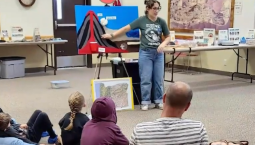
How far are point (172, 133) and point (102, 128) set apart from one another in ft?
2.09

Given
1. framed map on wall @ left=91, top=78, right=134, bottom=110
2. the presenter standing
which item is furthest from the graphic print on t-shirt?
framed map on wall @ left=91, top=78, right=134, bottom=110

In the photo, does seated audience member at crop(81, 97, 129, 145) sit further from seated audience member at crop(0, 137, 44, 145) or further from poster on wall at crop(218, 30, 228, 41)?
poster on wall at crop(218, 30, 228, 41)

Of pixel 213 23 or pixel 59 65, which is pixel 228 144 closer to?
pixel 213 23

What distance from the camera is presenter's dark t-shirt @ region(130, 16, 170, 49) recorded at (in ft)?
14.7

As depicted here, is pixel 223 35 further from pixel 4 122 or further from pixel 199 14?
pixel 4 122

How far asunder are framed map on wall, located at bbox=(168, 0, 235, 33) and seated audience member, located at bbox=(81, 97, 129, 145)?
555 centimetres

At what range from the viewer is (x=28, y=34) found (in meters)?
7.80

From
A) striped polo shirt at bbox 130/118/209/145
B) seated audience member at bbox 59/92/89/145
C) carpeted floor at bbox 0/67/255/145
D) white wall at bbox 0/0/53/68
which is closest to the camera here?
striped polo shirt at bbox 130/118/209/145

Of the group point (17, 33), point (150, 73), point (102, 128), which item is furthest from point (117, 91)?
point (17, 33)

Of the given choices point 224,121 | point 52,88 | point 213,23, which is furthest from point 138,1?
point 224,121

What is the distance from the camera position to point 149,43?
449 cm

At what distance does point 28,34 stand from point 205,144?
266 inches

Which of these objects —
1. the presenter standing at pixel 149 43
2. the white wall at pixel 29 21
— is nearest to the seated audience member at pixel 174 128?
the presenter standing at pixel 149 43

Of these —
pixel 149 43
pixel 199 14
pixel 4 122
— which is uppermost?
pixel 199 14
